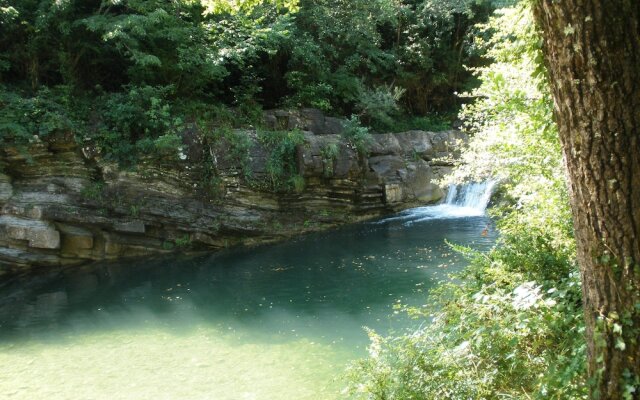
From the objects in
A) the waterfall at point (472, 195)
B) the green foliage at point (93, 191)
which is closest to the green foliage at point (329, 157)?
the waterfall at point (472, 195)

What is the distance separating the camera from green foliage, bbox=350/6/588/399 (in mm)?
3521

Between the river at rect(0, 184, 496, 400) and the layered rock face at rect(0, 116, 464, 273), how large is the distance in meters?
0.63

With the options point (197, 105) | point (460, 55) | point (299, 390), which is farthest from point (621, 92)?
point (460, 55)

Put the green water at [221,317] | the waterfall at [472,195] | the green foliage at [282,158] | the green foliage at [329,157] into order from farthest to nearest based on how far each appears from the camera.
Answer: the waterfall at [472,195] < the green foliage at [329,157] < the green foliage at [282,158] < the green water at [221,317]

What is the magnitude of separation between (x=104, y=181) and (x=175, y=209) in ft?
6.07

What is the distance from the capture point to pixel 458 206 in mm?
15820

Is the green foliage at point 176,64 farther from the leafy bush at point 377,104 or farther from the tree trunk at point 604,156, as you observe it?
the tree trunk at point 604,156

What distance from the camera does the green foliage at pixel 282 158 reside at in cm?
1368

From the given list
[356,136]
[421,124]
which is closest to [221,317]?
[356,136]

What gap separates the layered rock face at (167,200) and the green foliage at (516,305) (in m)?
8.63

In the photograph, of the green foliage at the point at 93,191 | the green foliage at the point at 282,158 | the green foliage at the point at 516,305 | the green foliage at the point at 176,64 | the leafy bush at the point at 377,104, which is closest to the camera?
the green foliage at the point at 516,305

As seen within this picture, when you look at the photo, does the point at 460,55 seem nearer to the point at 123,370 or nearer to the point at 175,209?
the point at 175,209

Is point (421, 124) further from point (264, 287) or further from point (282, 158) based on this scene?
point (264, 287)

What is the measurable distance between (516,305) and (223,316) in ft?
19.5
